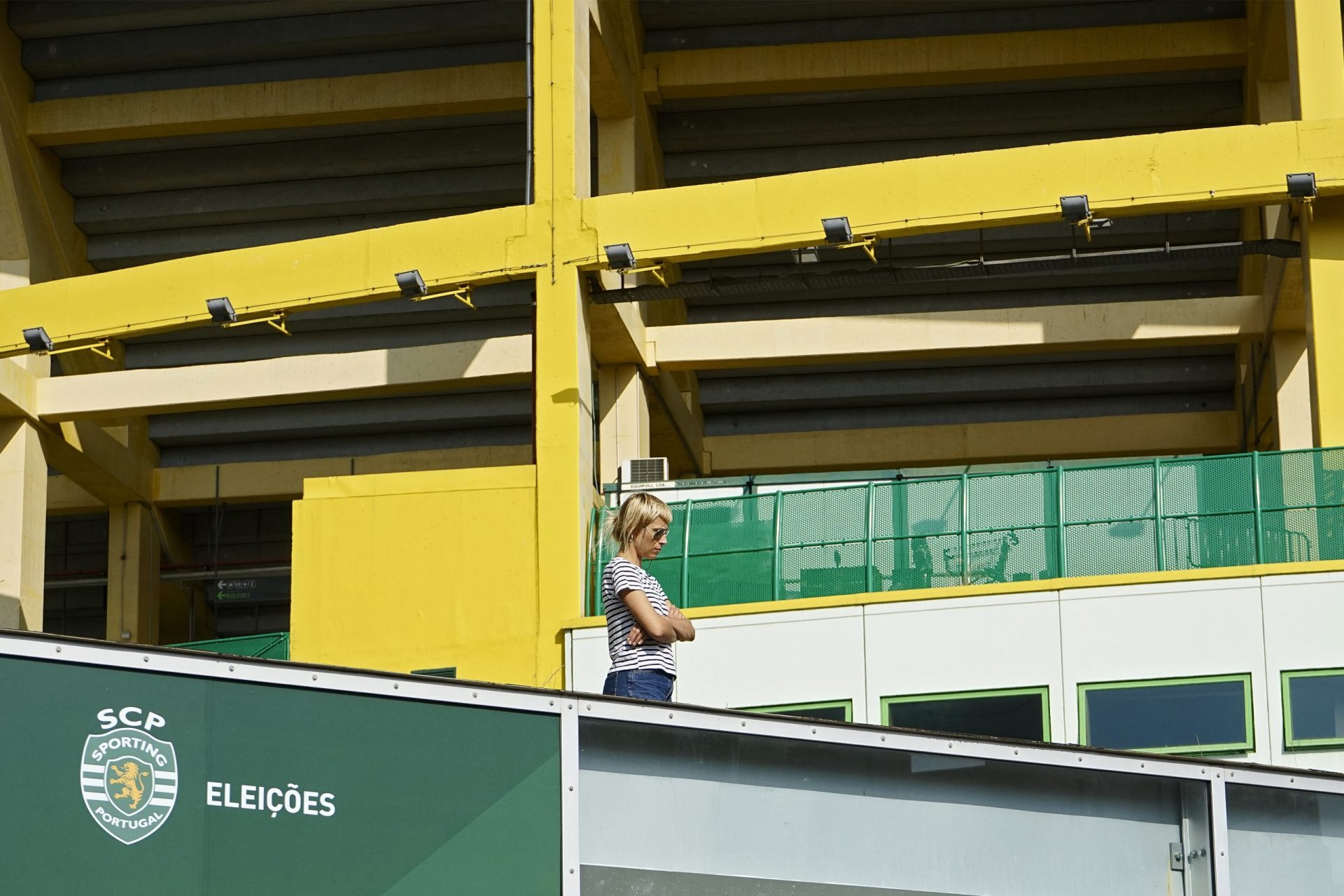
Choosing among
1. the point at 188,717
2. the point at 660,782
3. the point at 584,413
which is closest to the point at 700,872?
the point at 660,782

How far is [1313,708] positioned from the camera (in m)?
17.4

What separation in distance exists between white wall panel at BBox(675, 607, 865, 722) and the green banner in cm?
1300

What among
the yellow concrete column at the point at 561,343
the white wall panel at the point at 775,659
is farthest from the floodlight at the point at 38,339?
the white wall panel at the point at 775,659

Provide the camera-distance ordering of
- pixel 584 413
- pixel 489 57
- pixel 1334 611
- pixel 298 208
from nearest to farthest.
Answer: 1. pixel 1334 611
2. pixel 584 413
3. pixel 489 57
4. pixel 298 208

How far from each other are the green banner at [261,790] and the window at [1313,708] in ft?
43.3

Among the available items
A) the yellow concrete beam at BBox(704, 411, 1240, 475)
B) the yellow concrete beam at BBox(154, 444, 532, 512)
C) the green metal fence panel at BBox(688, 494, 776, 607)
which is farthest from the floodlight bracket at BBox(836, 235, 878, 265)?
the yellow concrete beam at BBox(154, 444, 532, 512)

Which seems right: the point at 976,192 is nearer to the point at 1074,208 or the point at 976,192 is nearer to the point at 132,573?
the point at 1074,208

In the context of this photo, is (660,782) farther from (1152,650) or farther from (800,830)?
(1152,650)

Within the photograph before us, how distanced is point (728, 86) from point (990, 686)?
12.5 meters

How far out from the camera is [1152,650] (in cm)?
1811

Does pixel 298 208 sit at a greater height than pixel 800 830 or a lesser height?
greater

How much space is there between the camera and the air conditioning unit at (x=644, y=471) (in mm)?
23109

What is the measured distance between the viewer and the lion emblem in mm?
5633

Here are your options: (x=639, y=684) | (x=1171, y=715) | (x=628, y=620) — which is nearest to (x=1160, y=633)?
(x=1171, y=715)
